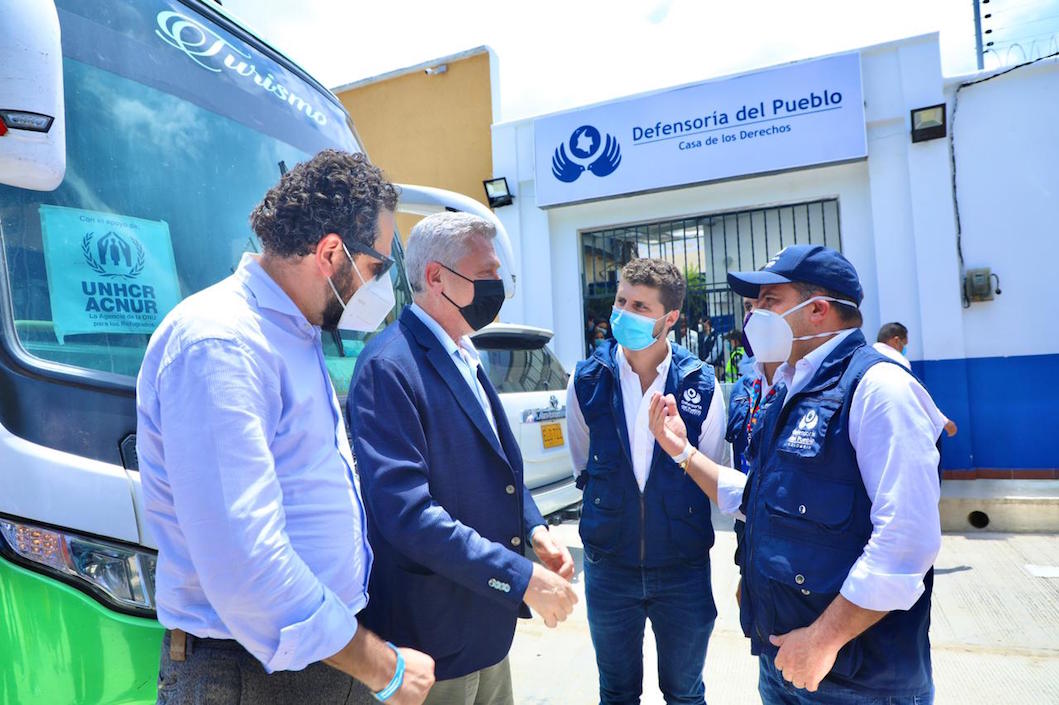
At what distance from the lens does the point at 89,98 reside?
2020mm

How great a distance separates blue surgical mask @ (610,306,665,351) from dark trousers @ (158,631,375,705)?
166 centimetres

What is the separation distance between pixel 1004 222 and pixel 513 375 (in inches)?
199

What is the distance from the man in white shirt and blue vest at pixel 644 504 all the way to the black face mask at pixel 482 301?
28.7 inches

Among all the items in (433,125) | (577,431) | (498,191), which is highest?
(433,125)

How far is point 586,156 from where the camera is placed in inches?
324

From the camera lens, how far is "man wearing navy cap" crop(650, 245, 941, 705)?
5.14 feet

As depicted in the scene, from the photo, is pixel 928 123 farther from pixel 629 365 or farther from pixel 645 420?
pixel 645 420

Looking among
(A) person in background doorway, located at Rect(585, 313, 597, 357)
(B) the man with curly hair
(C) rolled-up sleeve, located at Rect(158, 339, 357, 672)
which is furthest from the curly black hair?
(A) person in background doorway, located at Rect(585, 313, 597, 357)

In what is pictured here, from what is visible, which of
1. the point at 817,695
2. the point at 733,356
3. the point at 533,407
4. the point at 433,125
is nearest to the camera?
the point at 817,695

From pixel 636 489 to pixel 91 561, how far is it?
1.68m

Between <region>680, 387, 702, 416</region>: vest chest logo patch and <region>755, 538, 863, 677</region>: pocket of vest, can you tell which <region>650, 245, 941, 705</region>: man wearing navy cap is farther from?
<region>680, 387, 702, 416</region>: vest chest logo patch

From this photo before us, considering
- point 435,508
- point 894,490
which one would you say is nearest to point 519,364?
point 435,508

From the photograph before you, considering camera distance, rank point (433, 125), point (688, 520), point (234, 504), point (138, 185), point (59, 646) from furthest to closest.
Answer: point (433, 125) < point (688, 520) < point (138, 185) < point (59, 646) < point (234, 504)

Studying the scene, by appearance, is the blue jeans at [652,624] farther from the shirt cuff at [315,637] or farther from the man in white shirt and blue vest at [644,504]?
the shirt cuff at [315,637]
